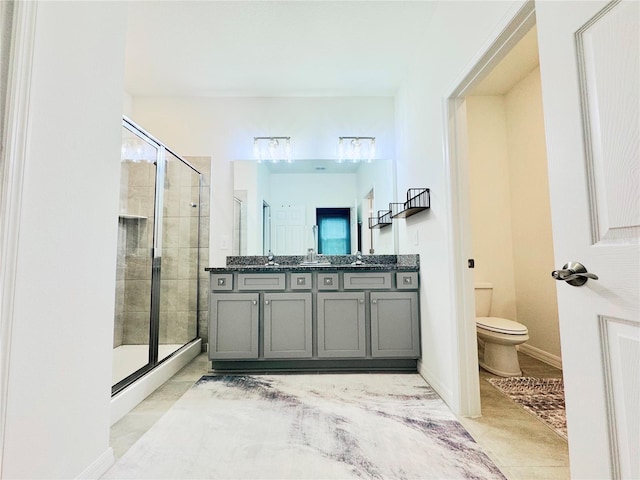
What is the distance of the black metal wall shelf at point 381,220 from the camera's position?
2814mm

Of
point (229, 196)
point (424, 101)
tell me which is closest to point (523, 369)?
point (424, 101)

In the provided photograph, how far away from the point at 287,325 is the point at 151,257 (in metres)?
1.24

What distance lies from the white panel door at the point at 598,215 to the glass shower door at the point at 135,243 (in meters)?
2.54

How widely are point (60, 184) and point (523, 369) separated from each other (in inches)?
127

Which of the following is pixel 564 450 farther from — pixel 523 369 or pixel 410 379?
pixel 523 369

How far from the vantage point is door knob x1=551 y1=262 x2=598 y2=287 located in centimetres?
75

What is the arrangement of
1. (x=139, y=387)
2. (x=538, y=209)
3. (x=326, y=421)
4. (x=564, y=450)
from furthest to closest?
(x=538, y=209) → (x=139, y=387) → (x=326, y=421) → (x=564, y=450)

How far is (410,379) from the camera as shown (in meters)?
2.23

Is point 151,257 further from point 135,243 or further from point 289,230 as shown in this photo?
point 289,230

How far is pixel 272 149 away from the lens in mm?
3002

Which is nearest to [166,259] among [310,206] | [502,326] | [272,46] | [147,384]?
[147,384]

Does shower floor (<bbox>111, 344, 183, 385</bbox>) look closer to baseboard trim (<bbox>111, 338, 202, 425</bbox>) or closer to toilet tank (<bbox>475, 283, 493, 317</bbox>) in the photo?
baseboard trim (<bbox>111, 338, 202, 425</bbox>)

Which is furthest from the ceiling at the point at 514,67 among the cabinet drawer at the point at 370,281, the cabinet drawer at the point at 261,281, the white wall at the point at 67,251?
the white wall at the point at 67,251

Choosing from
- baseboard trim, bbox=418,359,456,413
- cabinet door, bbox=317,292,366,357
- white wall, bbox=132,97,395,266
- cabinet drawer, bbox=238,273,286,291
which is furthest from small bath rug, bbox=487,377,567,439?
white wall, bbox=132,97,395,266
